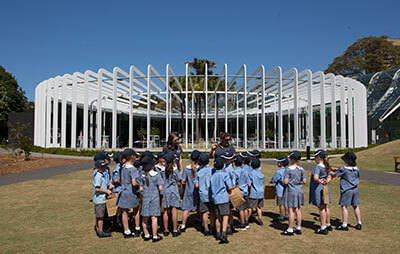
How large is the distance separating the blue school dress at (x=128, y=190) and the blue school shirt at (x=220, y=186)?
1233 mm

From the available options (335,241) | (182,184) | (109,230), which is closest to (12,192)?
(109,230)

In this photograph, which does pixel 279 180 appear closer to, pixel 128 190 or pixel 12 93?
pixel 128 190

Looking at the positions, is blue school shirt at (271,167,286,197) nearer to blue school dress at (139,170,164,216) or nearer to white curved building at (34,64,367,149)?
blue school dress at (139,170,164,216)

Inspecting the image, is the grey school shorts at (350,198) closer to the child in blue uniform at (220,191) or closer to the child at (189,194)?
the child in blue uniform at (220,191)

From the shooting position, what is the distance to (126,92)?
79.7ft

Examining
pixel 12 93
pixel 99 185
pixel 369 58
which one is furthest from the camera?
pixel 369 58

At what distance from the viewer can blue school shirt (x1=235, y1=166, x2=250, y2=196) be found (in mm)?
5217

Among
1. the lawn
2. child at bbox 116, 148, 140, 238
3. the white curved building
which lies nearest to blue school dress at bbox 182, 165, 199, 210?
the lawn

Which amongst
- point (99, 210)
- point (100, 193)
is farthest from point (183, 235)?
point (100, 193)

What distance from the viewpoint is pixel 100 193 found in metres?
4.65

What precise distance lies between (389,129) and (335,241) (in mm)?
35344

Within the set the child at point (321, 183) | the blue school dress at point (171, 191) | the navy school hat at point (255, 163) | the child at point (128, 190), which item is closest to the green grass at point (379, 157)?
the child at point (321, 183)

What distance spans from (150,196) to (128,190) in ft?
1.31

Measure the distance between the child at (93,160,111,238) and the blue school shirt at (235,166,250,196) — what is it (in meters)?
2.26
